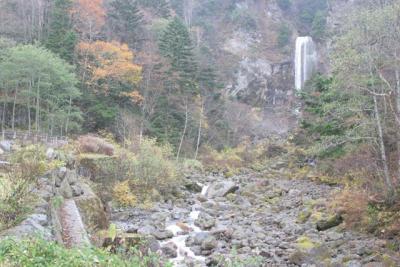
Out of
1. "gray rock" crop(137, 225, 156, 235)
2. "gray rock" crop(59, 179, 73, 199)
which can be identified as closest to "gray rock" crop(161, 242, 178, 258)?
"gray rock" crop(137, 225, 156, 235)

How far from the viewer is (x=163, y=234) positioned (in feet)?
47.3

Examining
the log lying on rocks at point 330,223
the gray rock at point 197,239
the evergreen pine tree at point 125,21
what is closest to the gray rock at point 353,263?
the log lying on rocks at point 330,223

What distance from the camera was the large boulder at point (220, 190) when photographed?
2266 cm

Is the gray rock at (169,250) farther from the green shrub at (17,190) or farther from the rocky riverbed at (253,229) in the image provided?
the green shrub at (17,190)

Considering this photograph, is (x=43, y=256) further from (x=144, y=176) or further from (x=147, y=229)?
(x=144, y=176)

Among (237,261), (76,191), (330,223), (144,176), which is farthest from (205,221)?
(237,261)

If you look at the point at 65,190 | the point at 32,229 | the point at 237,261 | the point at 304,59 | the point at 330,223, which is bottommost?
the point at 330,223

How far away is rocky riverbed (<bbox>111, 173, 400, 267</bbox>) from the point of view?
11.5 meters

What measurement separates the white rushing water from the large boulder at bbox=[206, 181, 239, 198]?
3.56 meters

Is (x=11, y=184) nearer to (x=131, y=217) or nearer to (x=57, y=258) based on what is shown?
(x=57, y=258)

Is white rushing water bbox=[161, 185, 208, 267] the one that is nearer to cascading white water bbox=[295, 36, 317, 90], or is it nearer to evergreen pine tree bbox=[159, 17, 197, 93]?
evergreen pine tree bbox=[159, 17, 197, 93]

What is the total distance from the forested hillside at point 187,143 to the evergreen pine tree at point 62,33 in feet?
0.39

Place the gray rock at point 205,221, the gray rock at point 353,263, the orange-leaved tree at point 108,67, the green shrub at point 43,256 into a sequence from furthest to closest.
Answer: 1. the orange-leaved tree at point 108,67
2. the gray rock at point 205,221
3. the gray rock at point 353,263
4. the green shrub at point 43,256

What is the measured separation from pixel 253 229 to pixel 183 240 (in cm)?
279
